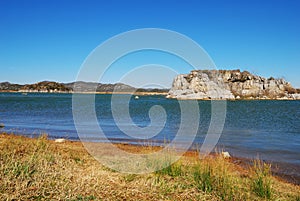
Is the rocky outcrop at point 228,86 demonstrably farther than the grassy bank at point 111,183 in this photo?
Yes

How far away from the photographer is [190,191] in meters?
7.14

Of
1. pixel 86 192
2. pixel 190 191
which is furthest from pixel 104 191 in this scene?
pixel 190 191

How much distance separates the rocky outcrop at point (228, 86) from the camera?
159375 millimetres

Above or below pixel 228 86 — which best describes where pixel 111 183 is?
below

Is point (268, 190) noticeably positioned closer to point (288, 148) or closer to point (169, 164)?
point (169, 164)

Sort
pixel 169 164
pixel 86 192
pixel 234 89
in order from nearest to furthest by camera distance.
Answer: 1. pixel 86 192
2. pixel 169 164
3. pixel 234 89

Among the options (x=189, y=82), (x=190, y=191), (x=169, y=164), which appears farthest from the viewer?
(x=189, y=82)

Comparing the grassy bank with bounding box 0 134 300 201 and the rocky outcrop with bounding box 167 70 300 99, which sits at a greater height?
the rocky outcrop with bounding box 167 70 300 99

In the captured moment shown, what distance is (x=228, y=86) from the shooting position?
187125 millimetres

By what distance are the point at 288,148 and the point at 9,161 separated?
17.4 meters

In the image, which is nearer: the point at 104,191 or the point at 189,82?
the point at 104,191

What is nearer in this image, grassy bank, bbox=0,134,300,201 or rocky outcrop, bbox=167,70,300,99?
grassy bank, bbox=0,134,300,201

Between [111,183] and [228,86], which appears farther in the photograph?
[228,86]

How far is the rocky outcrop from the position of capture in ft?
523
